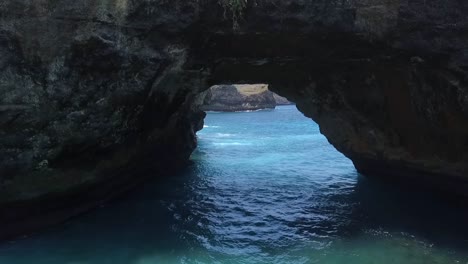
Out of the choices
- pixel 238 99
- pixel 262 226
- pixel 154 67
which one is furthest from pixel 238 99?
pixel 154 67

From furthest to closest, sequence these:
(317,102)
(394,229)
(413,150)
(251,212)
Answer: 1. (317,102)
2. (413,150)
3. (251,212)
4. (394,229)

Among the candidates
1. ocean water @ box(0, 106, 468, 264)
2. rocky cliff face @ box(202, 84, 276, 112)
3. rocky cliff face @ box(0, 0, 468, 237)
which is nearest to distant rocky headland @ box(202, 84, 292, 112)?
rocky cliff face @ box(202, 84, 276, 112)

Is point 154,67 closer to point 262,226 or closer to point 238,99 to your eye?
point 262,226

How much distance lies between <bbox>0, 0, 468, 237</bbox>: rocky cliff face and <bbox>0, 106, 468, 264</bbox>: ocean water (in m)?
1.35

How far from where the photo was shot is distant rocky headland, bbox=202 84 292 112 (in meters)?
74.5

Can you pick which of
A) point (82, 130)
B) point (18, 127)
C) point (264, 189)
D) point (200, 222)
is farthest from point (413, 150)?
point (18, 127)

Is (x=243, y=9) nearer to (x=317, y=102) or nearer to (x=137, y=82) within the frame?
(x=137, y=82)

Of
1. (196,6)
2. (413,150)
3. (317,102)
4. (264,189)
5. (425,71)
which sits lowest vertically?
(264,189)

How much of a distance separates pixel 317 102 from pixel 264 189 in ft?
12.4

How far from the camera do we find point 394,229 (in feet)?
36.4

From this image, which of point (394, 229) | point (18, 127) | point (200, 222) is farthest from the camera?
point (200, 222)

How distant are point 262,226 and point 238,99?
216ft

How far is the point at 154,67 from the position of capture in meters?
10.5

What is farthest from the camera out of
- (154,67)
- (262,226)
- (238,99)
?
(238,99)
